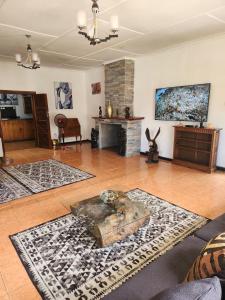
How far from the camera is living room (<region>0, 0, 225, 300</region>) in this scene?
5.39 feet

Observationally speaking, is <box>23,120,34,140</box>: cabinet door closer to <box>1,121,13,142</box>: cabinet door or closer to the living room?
<box>1,121,13,142</box>: cabinet door

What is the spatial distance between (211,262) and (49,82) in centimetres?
727

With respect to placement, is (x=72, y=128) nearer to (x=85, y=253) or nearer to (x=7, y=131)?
(x=7, y=131)

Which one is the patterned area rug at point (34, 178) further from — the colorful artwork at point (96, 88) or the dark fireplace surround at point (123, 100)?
the colorful artwork at point (96, 88)

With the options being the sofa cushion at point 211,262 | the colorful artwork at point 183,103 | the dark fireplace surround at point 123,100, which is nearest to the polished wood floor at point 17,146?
the dark fireplace surround at point 123,100

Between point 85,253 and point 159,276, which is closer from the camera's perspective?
point 159,276

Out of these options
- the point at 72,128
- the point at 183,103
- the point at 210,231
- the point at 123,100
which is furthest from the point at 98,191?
the point at 72,128

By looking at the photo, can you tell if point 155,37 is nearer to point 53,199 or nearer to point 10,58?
point 53,199

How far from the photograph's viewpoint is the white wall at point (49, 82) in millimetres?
6332

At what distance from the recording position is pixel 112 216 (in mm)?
2092

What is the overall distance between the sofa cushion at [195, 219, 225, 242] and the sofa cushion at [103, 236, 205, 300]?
11 centimetres

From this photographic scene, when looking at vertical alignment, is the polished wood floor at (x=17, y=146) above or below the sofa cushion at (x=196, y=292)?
below

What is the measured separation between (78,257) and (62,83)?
6556mm

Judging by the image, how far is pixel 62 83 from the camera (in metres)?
7.36
